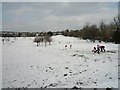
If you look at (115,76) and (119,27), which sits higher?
(119,27)

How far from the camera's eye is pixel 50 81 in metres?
15.3

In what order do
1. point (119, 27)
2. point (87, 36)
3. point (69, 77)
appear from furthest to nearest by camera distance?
point (87, 36) → point (119, 27) → point (69, 77)

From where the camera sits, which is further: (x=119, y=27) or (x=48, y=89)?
(x=119, y=27)

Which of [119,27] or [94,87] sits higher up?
[119,27]

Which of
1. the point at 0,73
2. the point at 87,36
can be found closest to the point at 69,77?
the point at 0,73

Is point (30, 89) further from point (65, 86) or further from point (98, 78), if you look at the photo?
point (98, 78)

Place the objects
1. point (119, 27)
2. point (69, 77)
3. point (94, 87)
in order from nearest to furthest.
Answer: point (94, 87)
point (69, 77)
point (119, 27)

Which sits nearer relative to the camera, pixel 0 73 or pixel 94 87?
pixel 94 87

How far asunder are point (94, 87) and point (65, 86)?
1861mm

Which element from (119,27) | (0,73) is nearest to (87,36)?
(119,27)

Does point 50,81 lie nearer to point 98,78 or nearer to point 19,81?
point 19,81

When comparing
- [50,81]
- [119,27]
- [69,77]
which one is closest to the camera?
[50,81]

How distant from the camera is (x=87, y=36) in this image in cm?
10194

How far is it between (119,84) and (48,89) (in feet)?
14.5
